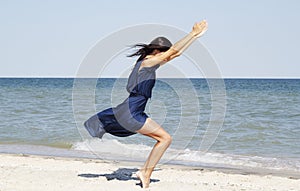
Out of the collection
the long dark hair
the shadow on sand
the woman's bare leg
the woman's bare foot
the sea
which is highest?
the long dark hair

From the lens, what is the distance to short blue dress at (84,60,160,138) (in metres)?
7.18

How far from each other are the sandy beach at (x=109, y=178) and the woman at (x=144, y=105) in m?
0.70

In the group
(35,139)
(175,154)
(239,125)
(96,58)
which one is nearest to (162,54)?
(96,58)

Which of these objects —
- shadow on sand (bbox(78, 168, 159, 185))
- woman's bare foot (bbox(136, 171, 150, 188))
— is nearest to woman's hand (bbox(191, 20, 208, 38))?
woman's bare foot (bbox(136, 171, 150, 188))

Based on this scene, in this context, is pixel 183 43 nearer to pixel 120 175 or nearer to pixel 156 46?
pixel 156 46

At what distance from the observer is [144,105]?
289 inches

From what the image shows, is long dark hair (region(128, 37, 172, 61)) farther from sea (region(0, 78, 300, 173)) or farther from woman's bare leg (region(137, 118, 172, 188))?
sea (region(0, 78, 300, 173))

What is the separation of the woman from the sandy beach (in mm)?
705

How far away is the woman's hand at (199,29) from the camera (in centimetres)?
692

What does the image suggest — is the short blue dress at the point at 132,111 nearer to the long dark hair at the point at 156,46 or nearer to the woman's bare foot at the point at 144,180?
the long dark hair at the point at 156,46

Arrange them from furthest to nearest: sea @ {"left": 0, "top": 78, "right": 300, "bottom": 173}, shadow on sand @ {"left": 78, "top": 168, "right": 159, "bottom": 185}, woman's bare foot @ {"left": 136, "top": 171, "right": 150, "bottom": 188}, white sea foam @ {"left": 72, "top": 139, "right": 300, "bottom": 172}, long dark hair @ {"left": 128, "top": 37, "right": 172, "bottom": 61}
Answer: sea @ {"left": 0, "top": 78, "right": 300, "bottom": 173}
white sea foam @ {"left": 72, "top": 139, "right": 300, "bottom": 172}
shadow on sand @ {"left": 78, "top": 168, "right": 159, "bottom": 185}
woman's bare foot @ {"left": 136, "top": 171, "right": 150, "bottom": 188}
long dark hair @ {"left": 128, "top": 37, "right": 172, "bottom": 61}

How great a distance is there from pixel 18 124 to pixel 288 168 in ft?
38.0

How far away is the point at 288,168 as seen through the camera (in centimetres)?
1127

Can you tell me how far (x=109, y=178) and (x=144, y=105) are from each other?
5.21 ft
